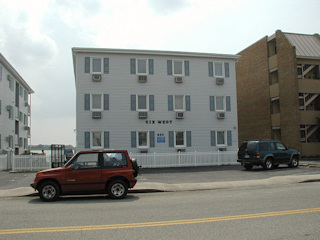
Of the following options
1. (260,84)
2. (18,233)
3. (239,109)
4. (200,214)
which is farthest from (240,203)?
(239,109)

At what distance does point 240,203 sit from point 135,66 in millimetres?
17482

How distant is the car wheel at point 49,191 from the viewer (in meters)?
10.4

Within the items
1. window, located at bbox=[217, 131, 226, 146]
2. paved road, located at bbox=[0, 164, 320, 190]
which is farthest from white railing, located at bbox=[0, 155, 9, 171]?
window, located at bbox=[217, 131, 226, 146]

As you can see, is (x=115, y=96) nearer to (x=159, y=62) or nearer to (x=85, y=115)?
(x=85, y=115)

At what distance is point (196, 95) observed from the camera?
26.0m

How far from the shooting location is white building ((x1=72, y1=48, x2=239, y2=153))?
2388 centimetres

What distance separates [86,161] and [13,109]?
84.5ft

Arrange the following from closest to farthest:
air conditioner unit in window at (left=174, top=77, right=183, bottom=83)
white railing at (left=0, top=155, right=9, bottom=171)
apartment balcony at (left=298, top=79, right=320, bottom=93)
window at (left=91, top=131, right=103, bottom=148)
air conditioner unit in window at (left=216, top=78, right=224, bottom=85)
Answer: white railing at (left=0, top=155, right=9, bottom=171) → window at (left=91, top=131, right=103, bottom=148) → air conditioner unit in window at (left=174, top=77, right=183, bottom=83) → air conditioner unit in window at (left=216, top=78, right=224, bottom=85) → apartment balcony at (left=298, top=79, right=320, bottom=93)

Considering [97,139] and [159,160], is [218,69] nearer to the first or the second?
[159,160]

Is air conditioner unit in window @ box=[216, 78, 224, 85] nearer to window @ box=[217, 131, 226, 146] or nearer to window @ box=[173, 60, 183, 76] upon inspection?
window @ box=[173, 60, 183, 76]

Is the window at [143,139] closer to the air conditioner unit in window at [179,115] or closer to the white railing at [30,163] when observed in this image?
the air conditioner unit in window at [179,115]

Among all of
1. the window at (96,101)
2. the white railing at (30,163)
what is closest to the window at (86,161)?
the white railing at (30,163)

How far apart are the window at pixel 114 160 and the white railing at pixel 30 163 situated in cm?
1139

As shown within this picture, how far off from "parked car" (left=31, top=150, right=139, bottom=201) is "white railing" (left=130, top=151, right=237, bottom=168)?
10.6 metres
